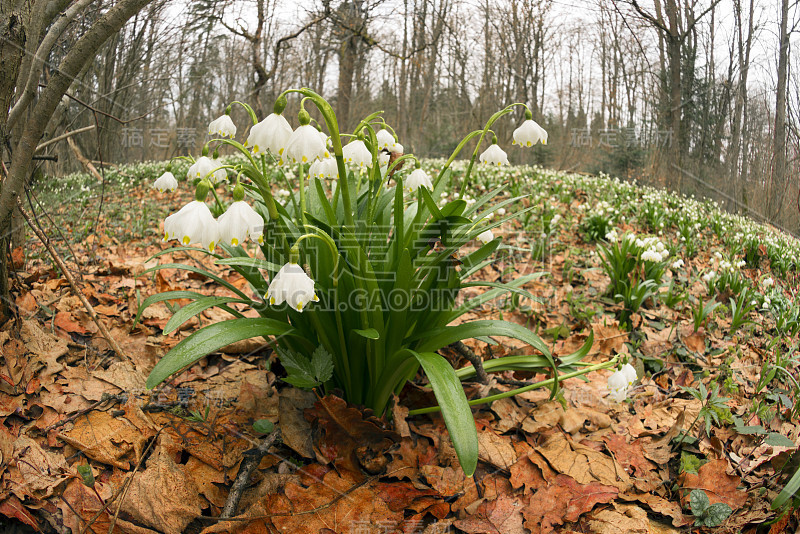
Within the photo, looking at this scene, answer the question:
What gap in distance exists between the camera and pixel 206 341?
1.33 meters

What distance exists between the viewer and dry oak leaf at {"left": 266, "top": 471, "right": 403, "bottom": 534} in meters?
1.33

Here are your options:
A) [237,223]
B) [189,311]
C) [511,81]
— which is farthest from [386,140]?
[511,81]

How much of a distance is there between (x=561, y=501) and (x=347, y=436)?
2.43ft

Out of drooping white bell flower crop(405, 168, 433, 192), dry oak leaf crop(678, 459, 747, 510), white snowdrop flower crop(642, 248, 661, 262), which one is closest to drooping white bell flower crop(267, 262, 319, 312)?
drooping white bell flower crop(405, 168, 433, 192)

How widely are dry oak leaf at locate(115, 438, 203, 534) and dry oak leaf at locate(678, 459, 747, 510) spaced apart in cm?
158

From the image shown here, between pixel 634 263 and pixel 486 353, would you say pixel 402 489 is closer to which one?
pixel 486 353

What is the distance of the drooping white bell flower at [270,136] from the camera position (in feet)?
4.36

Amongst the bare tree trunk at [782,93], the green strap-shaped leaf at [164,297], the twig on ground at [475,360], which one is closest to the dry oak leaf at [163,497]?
the green strap-shaped leaf at [164,297]

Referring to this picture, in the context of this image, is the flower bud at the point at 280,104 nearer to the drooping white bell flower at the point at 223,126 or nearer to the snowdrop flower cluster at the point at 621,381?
the drooping white bell flower at the point at 223,126

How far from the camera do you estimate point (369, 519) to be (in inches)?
54.3

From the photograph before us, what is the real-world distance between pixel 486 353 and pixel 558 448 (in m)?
0.62

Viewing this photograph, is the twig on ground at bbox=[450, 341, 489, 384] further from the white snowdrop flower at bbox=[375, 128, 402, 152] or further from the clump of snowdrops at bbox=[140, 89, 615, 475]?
the white snowdrop flower at bbox=[375, 128, 402, 152]

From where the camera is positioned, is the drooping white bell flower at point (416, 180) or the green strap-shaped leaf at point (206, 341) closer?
the green strap-shaped leaf at point (206, 341)

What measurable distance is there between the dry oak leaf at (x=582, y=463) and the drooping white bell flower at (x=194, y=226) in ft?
4.54
